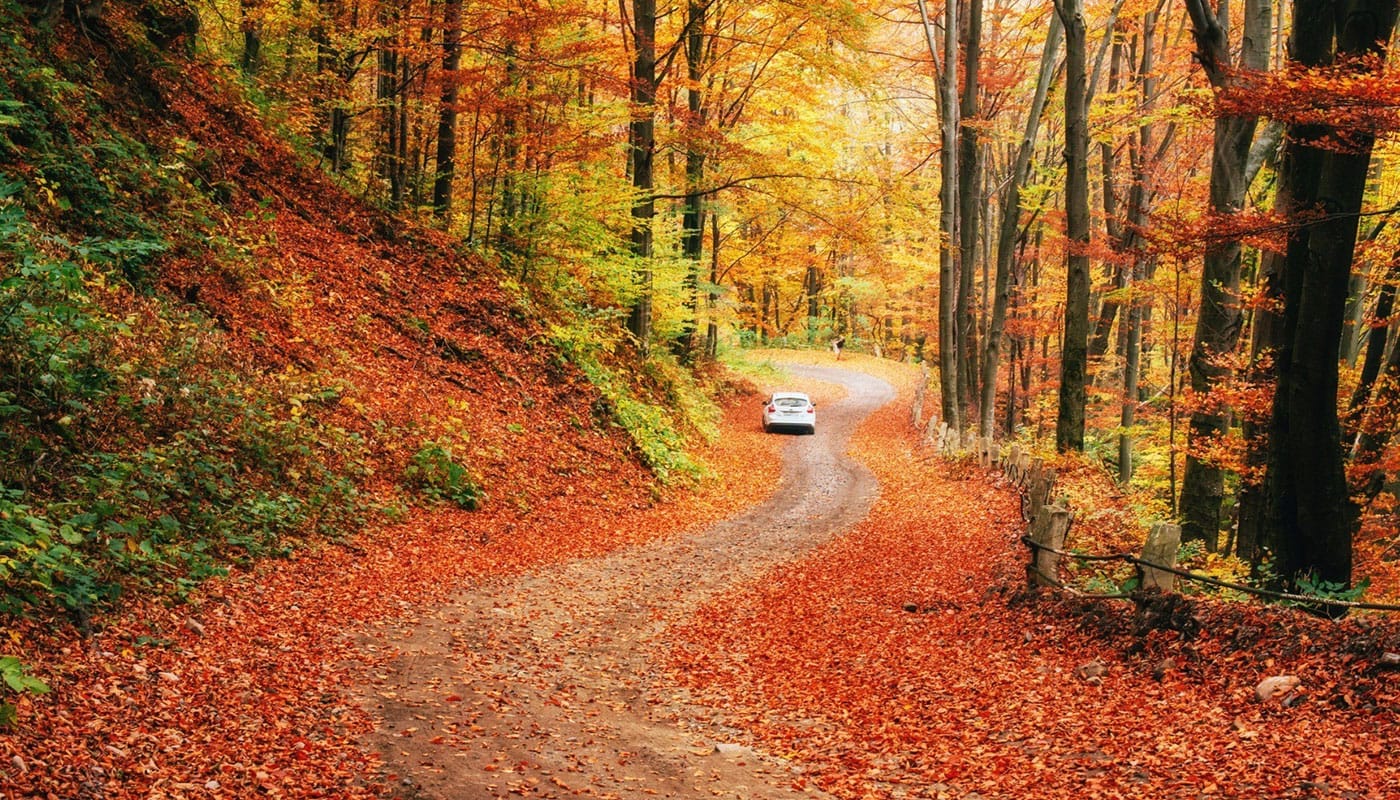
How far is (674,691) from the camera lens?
7.17 metres

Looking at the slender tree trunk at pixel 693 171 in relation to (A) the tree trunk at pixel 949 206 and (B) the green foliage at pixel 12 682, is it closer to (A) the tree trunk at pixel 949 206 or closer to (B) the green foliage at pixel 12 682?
(A) the tree trunk at pixel 949 206

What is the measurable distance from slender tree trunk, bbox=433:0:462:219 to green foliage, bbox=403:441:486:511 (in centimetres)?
657

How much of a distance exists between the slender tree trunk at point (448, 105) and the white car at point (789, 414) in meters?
11.5

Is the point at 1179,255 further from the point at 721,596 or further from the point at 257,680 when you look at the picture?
the point at 257,680

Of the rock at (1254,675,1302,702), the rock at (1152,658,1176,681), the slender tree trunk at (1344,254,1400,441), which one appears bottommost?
the rock at (1152,658,1176,681)

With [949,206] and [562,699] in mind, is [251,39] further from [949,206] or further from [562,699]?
[562,699]

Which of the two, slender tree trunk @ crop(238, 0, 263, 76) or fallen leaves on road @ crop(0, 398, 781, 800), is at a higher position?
slender tree trunk @ crop(238, 0, 263, 76)

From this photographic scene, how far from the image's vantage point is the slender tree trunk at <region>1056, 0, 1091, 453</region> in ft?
42.6

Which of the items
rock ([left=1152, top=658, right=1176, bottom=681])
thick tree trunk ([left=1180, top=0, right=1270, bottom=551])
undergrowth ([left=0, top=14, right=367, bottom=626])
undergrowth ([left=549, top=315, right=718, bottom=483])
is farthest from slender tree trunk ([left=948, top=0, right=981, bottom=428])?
undergrowth ([left=0, top=14, right=367, bottom=626])

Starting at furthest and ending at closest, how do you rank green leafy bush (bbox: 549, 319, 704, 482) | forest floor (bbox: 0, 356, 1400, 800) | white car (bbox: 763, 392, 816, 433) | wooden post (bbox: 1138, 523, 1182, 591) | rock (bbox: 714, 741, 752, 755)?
white car (bbox: 763, 392, 816, 433), green leafy bush (bbox: 549, 319, 704, 482), wooden post (bbox: 1138, 523, 1182, 591), rock (bbox: 714, 741, 752, 755), forest floor (bbox: 0, 356, 1400, 800)

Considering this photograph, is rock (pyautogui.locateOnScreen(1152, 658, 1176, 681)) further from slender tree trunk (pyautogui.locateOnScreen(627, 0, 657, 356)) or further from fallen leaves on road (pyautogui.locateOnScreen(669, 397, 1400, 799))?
slender tree trunk (pyautogui.locateOnScreen(627, 0, 657, 356))

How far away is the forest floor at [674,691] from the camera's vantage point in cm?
475

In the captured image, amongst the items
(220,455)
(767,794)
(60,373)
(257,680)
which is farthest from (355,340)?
(767,794)

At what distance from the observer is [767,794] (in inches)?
208
